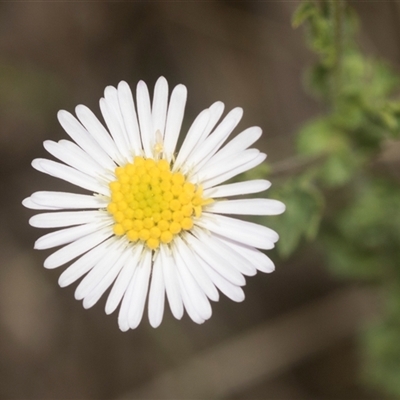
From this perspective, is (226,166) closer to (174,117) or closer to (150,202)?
(174,117)

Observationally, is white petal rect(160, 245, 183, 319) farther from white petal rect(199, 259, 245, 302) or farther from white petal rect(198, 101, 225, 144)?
white petal rect(198, 101, 225, 144)

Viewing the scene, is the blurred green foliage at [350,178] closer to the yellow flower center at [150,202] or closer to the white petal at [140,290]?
the yellow flower center at [150,202]

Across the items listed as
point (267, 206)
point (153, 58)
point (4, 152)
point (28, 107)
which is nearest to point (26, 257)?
point (4, 152)

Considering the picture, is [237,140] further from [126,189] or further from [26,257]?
[26,257]

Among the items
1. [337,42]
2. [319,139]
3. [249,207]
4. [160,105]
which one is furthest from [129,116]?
[319,139]

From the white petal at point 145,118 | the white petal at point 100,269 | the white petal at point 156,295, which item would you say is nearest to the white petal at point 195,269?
the white petal at point 156,295
